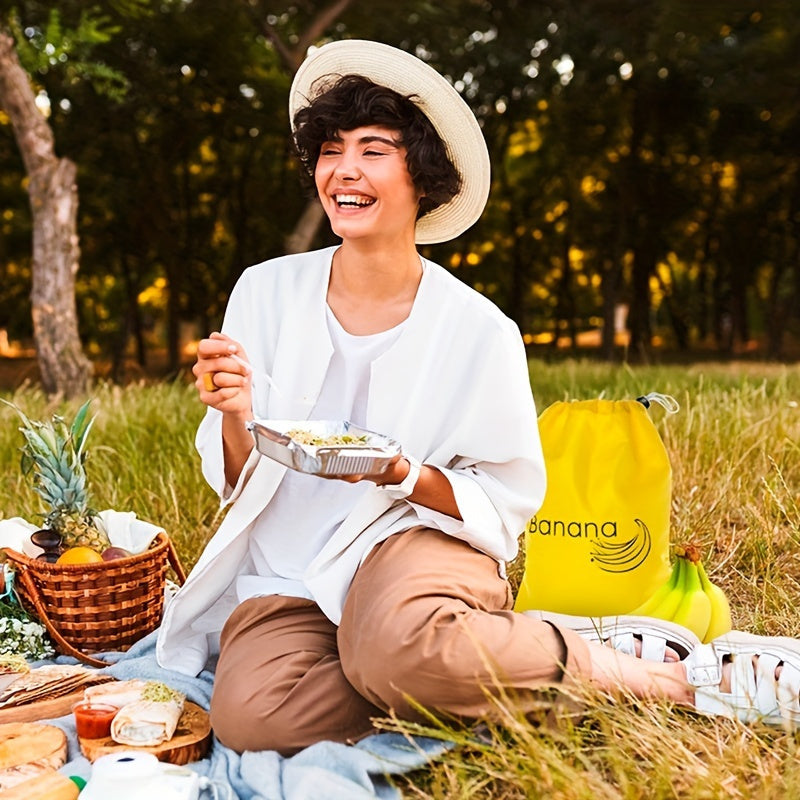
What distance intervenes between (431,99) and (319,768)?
1.69m

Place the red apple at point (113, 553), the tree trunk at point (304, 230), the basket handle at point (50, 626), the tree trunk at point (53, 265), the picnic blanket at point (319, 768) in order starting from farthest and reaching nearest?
1. the tree trunk at point (304, 230)
2. the tree trunk at point (53, 265)
3. the red apple at point (113, 553)
4. the basket handle at point (50, 626)
5. the picnic blanket at point (319, 768)

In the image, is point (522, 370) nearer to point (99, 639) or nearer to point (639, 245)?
point (99, 639)

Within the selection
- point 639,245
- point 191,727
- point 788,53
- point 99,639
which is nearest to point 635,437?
point 191,727

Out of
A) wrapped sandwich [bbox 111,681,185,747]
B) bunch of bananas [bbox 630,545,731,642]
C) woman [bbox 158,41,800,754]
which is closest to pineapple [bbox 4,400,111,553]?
woman [bbox 158,41,800,754]

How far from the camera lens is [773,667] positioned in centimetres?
241

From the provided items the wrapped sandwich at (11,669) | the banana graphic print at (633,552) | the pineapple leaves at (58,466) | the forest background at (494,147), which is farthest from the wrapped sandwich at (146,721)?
the forest background at (494,147)

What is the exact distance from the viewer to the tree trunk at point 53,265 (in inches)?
263

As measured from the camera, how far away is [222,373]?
2.38 metres

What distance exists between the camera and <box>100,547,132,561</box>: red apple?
9.98 ft

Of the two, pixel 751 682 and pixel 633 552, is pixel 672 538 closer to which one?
pixel 633 552

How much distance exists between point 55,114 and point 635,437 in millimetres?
12388

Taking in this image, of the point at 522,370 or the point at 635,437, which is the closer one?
the point at 522,370

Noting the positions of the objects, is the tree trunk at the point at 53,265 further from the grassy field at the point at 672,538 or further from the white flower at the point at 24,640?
the white flower at the point at 24,640

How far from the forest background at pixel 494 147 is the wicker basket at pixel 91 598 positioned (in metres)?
6.13
